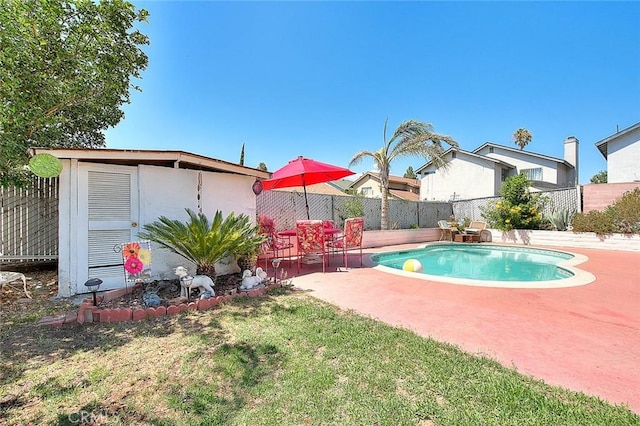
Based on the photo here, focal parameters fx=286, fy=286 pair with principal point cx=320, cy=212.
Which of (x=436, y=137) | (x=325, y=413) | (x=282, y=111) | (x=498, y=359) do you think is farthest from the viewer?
(x=282, y=111)

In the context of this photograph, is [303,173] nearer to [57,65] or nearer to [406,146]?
[57,65]

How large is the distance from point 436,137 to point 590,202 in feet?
27.7

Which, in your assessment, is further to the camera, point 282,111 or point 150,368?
point 282,111

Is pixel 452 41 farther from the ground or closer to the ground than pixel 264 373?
farther from the ground

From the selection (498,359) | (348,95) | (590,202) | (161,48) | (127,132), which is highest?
(348,95)

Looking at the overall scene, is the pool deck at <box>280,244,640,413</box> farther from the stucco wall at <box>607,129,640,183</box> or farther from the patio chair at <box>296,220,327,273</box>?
the stucco wall at <box>607,129,640,183</box>

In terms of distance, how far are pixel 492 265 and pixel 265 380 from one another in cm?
1052

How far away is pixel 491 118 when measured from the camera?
20.4m

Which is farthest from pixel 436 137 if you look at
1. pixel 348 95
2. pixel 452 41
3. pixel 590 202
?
pixel 590 202

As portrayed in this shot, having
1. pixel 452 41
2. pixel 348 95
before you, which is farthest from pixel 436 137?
pixel 348 95

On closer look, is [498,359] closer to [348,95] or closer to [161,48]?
[161,48]

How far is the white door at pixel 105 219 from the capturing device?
534 centimetres

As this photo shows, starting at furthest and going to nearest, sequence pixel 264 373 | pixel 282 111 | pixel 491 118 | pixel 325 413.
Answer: pixel 491 118
pixel 282 111
pixel 264 373
pixel 325 413

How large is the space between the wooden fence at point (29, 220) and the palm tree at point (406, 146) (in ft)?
39.0
